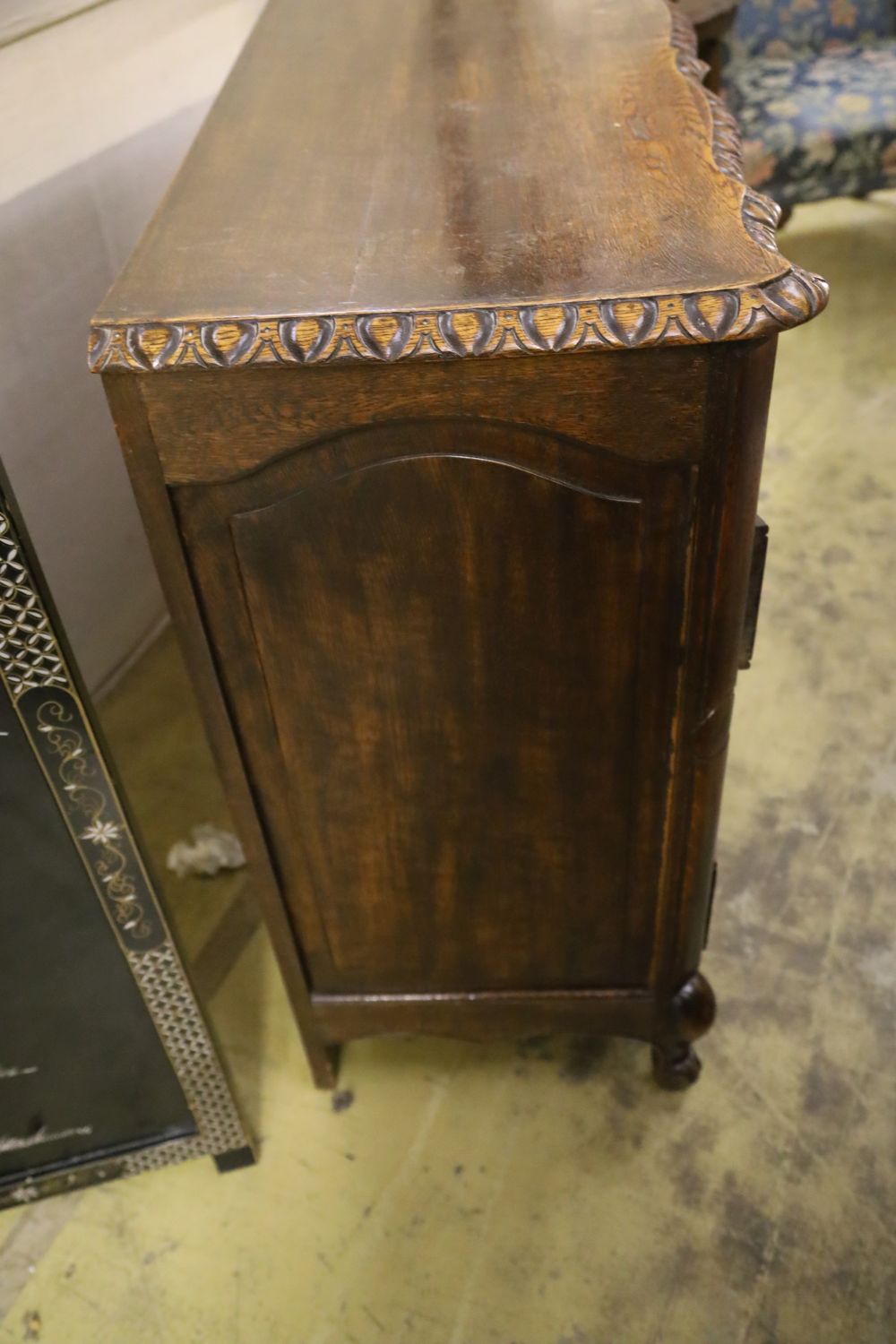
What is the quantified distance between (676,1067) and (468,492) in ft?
2.62

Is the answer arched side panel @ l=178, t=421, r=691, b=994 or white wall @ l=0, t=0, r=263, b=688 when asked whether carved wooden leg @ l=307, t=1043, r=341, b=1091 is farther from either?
white wall @ l=0, t=0, r=263, b=688

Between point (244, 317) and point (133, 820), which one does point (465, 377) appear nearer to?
point (244, 317)

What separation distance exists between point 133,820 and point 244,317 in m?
0.48

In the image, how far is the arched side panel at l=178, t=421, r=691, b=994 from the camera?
0.79m

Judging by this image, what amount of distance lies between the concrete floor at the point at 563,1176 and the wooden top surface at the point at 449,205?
3.11 feet

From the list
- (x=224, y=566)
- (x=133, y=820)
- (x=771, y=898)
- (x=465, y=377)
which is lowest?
(x=771, y=898)

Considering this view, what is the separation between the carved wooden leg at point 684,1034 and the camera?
3.83 feet

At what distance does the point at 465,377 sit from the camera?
2.37ft

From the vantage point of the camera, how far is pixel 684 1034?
3.92ft

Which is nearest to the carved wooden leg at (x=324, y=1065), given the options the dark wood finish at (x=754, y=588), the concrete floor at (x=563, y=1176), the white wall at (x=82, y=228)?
the concrete floor at (x=563, y=1176)

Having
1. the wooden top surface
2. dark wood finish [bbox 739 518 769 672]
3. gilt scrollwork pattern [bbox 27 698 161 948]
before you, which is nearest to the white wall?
the wooden top surface

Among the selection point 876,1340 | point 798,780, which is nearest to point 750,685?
point 798,780

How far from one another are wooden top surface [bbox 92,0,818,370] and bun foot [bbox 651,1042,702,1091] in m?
0.87

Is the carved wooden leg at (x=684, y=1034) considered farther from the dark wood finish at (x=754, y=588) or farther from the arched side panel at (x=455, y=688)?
the dark wood finish at (x=754, y=588)
